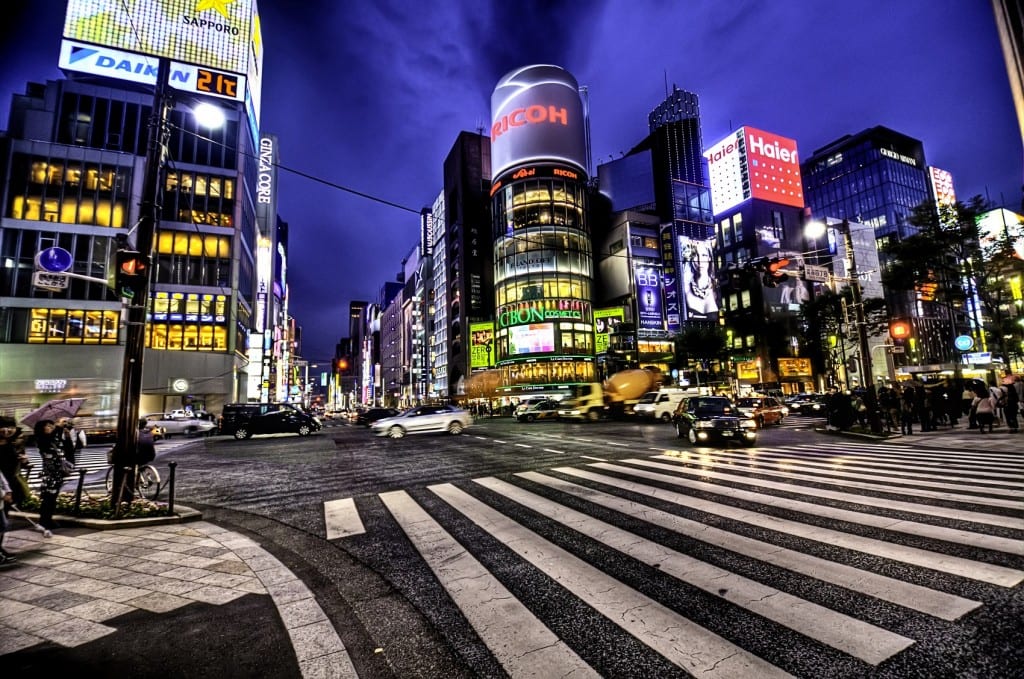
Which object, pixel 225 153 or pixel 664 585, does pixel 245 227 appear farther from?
pixel 664 585

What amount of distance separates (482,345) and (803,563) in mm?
68150

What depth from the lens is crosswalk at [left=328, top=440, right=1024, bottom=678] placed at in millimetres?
2842

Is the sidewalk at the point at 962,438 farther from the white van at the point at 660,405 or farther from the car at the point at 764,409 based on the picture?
the white van at the point at 660,405

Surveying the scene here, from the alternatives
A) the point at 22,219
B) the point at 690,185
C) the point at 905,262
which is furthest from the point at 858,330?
the point at 690,185

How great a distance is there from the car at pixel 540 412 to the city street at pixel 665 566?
940 inches

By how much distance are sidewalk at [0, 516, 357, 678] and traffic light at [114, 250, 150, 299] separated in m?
3.86

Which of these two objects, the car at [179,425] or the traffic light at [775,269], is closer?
the traffic light at [775,269]

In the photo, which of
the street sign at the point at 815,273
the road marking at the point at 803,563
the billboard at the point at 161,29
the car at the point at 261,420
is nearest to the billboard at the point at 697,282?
the street sign at the point at 815,273

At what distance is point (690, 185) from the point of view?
93.6 meters

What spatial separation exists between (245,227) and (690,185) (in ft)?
274

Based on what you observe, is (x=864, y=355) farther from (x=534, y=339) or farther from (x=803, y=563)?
(x=534, y=339)

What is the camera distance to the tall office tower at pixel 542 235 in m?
62.7

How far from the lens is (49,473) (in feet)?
23.1

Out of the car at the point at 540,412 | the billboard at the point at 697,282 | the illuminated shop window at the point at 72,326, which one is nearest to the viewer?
the car at the point at 540,412
